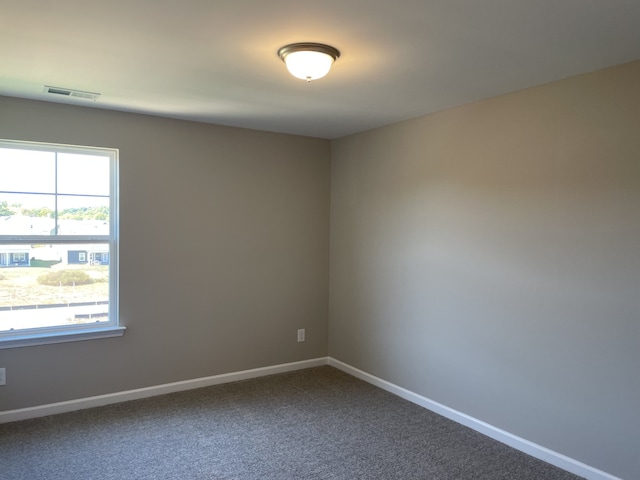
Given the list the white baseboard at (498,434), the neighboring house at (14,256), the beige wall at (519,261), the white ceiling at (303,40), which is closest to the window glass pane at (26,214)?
the neighboring house at (14,256)

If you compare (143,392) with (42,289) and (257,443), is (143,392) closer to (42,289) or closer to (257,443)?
(42,289)

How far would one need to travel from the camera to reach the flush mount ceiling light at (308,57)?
7.59ft

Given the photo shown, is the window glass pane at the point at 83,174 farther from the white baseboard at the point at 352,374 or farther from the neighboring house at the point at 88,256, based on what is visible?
the white baseboard at the point at 352,374

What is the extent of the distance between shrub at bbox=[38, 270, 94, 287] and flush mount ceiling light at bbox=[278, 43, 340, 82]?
8.07ft

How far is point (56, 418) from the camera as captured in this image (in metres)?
3.45

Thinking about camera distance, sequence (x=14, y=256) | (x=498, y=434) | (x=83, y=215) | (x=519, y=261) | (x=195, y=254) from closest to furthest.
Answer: (x=519, y=261), (x=498, y=434), (x=14, y=256), (x=83, y=215), (x=195, y=254)

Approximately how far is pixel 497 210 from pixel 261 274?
7.35 feet

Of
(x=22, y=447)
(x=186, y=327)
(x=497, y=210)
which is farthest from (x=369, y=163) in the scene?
(x=22, y=447)

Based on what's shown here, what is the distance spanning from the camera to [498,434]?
321 centimetres

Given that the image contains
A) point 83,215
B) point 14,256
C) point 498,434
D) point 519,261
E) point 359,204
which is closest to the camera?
point 519,261

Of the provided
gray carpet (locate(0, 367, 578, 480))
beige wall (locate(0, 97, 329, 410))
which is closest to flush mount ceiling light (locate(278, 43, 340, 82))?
beige wall (locate(0, 97, 329, 410))

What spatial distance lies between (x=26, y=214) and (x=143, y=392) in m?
1.68

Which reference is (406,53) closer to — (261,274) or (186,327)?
(261,274)

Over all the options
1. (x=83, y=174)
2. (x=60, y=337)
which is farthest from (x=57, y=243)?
(x=60, y=337)
